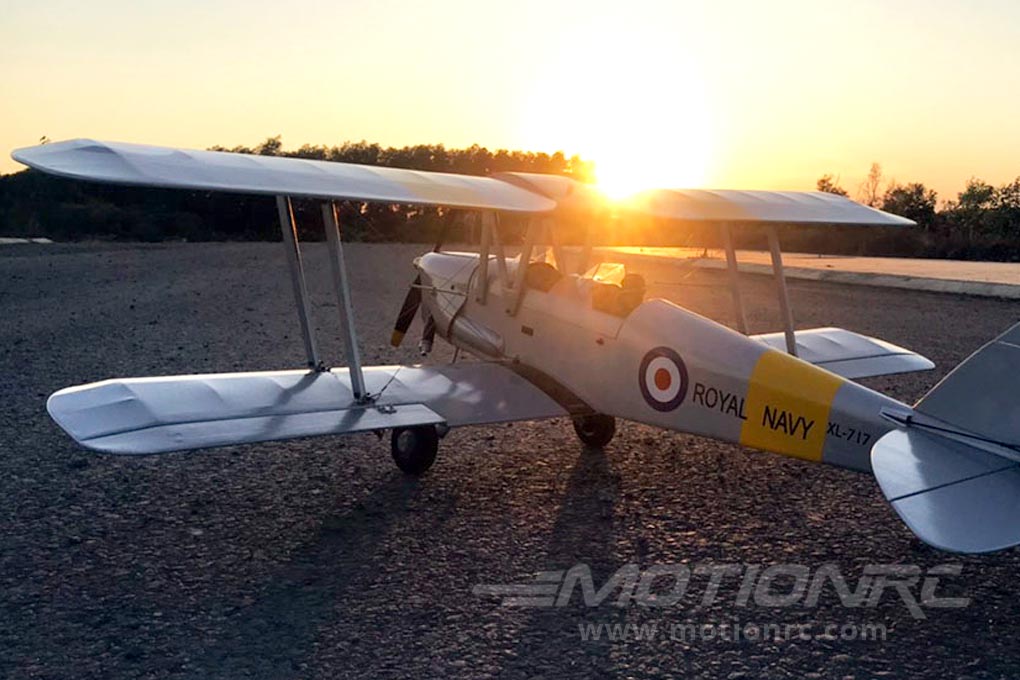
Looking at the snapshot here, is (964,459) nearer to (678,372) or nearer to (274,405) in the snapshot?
(678,372)

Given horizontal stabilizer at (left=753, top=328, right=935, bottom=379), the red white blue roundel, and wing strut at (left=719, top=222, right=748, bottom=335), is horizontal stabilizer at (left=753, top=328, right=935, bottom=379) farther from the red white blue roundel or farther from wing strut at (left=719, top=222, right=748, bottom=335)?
the red white blue roundel

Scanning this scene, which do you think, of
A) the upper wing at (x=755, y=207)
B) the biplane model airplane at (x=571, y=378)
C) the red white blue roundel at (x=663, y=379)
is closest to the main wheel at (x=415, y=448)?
the biplane model airplane at (x=571, y=378)

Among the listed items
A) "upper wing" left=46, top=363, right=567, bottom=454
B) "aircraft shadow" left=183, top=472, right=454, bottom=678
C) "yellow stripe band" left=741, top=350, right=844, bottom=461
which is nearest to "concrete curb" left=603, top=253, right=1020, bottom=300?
"upper wing" left=46, top=363, right=567, bottom=454

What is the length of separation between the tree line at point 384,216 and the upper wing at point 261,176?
39.3 feet

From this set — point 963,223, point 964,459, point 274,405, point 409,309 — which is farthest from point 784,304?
point 963,223

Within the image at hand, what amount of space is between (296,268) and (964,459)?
502 centimetres

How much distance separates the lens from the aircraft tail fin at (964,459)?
383 centimetres

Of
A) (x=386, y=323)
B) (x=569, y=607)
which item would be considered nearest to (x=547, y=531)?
(x=569, y=607)

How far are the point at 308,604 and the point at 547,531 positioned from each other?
178 cm

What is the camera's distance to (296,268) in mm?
7090

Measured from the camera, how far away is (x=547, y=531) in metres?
5.91

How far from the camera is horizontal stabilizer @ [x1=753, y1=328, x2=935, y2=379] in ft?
28.0

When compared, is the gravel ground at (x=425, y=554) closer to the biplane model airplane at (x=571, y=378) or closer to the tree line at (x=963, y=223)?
the biplane model airplane at (x=571, y=378)

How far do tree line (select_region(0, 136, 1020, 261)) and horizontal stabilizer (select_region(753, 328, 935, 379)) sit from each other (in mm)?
11395
